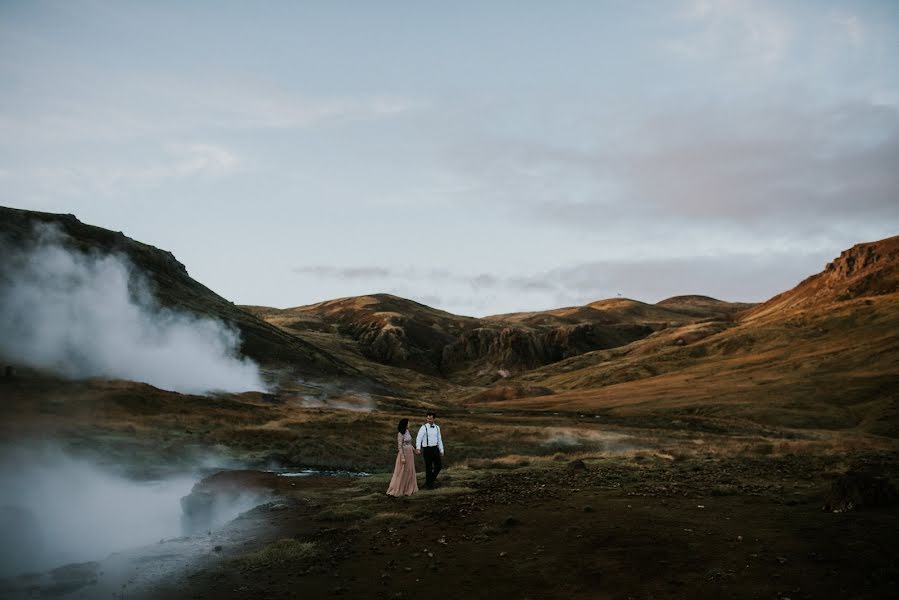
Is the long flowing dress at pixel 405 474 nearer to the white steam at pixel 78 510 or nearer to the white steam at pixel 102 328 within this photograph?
the white steam at pixel 78 510

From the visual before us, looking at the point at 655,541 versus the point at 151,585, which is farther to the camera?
the point at 655,541

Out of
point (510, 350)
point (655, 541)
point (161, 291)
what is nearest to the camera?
point (655, 541)

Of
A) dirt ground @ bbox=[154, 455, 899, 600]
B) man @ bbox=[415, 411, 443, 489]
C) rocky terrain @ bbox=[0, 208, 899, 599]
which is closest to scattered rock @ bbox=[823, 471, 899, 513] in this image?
rocky terrain @ bbox=[0, 208, 899, 599]

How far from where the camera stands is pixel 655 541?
1409 centimetres

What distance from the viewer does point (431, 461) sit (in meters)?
23.8

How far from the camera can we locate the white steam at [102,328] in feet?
204

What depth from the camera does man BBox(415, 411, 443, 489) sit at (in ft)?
75.6

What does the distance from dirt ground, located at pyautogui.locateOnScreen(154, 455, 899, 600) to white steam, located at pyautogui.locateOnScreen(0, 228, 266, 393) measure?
4557 cm

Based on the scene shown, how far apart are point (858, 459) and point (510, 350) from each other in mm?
165208

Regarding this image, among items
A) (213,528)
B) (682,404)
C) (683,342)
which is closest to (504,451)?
(213,528)

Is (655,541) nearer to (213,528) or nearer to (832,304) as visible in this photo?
(213,528)

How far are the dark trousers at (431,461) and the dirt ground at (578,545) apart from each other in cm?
128

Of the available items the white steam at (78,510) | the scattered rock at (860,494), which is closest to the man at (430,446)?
the white steam at (78,510)

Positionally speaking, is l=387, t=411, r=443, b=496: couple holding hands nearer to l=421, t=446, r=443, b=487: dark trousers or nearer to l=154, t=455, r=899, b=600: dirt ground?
l=421, t=446, r=443, b=487: dark trousers
